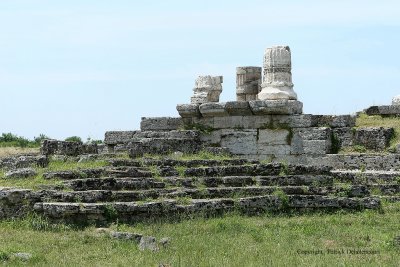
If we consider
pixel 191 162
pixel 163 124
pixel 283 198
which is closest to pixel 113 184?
pixel 191 162

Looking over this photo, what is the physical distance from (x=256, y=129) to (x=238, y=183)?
5481 mm

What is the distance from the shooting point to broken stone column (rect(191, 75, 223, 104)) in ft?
85.1

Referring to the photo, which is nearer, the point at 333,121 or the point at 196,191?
the point at 196,191

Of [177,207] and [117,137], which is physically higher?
[117,137]

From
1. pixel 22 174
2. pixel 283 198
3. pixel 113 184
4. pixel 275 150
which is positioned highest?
pixel 275 150

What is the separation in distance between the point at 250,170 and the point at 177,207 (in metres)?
2.95

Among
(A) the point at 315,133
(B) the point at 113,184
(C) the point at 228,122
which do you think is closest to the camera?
(B) the point at 113,184

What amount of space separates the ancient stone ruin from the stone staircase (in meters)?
0.02

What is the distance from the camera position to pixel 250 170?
17.0m

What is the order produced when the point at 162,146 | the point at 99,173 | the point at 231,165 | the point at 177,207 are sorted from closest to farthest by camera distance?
the point at 177,207, the point at 99,173, the point at 231,165, the point at 162,146

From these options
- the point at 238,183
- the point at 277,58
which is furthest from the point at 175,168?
the point at 277,58

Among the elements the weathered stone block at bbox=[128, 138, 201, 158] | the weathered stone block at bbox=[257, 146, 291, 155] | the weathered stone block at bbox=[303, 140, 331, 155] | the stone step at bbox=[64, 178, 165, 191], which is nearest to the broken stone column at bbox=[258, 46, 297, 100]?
the weathered stone block at bbox=[257, 146, 291, 155]

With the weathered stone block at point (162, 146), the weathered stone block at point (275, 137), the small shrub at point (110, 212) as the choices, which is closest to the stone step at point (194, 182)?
the small shrub at point (110, 212)

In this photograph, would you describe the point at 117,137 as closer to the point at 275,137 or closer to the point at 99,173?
the point at 275,137
